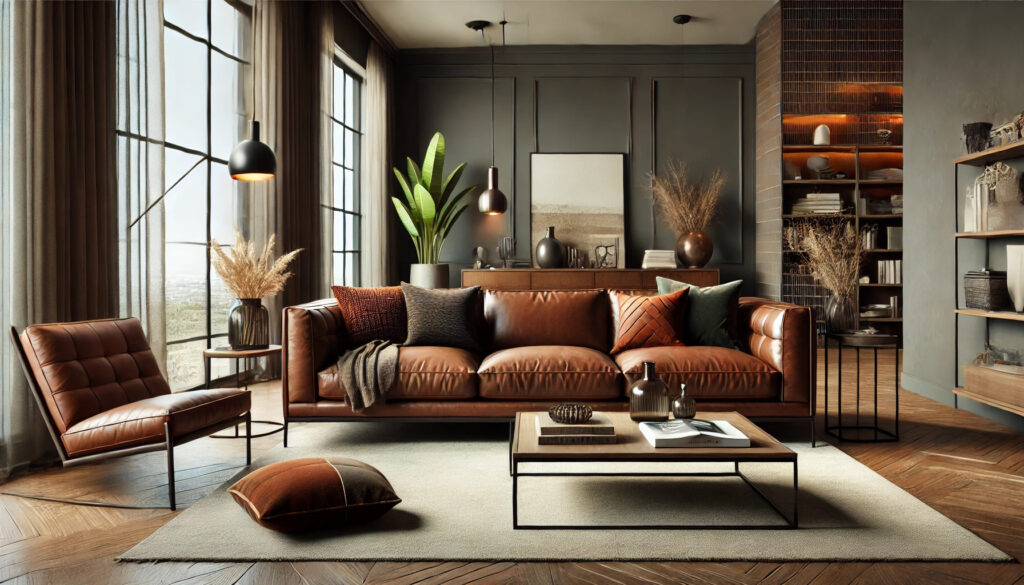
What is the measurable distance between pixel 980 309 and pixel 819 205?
3337 millimetres

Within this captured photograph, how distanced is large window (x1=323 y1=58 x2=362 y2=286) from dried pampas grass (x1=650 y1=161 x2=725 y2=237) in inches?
125

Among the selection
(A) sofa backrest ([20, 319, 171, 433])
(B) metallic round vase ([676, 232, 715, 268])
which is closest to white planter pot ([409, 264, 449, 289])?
(B) metallic round vase ([676, 232, 715, 268])

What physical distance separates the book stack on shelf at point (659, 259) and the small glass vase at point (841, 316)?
11.1ft

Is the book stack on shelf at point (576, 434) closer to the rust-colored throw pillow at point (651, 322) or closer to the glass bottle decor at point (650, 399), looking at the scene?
the glass bottle decor at point (650, 399)

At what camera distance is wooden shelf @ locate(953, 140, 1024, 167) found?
11.6 ft

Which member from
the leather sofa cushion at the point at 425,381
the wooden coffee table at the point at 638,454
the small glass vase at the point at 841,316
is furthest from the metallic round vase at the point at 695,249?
the wooden coffee table at the point at 638,454

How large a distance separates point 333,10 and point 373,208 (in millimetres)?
1941

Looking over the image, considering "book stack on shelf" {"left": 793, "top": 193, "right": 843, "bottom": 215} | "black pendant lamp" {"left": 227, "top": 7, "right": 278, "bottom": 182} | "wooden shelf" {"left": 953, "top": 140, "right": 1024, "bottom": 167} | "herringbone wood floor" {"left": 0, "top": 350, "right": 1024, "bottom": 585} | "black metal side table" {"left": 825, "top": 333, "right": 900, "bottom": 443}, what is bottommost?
"herringbone wood floor" {"left": 0, "top": 350, "right": 1024, "bottom": 585}

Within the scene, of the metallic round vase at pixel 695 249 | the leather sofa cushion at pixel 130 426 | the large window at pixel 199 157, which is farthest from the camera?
the metallic round vase at pixel 695 249

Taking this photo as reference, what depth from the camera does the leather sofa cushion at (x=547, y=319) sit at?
398 cm

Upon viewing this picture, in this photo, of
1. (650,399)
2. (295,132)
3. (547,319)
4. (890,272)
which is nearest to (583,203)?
(890,272)

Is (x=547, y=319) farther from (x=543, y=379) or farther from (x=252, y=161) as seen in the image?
(x=252, y=161)

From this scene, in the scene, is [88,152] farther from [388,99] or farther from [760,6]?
[760,6]

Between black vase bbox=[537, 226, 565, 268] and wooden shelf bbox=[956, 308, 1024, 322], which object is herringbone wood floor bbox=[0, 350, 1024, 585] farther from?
black vase bbox=[537, 226, 565, 268]
